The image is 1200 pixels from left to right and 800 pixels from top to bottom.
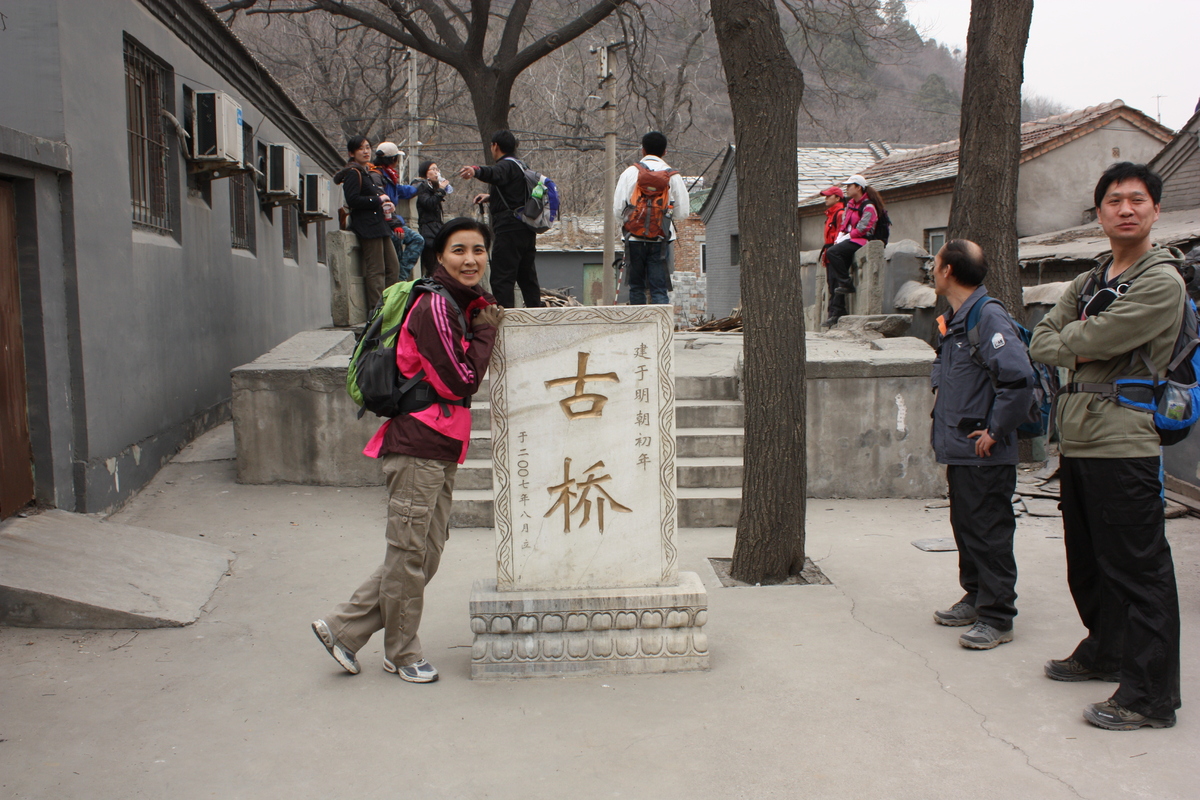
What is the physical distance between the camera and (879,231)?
1111 cm

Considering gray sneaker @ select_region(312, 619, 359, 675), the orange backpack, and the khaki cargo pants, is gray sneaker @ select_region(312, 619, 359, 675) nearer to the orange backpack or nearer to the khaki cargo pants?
the khaki cargo pants

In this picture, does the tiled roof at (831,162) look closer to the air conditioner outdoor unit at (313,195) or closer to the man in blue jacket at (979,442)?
the air conditioner outdoor unit at (313,195)

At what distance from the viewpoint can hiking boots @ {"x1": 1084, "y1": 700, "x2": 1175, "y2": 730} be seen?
3357 mm

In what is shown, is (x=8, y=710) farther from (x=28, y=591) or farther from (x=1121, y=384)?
(x=1121, y=384)

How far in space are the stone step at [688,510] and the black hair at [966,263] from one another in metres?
2.63

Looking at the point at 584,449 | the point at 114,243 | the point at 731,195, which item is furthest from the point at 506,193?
the point at 731,195

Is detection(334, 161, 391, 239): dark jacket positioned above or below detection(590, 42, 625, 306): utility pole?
below

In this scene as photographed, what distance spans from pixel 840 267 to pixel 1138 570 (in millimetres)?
7868

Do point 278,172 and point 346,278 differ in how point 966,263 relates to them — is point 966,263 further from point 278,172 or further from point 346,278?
point 278,172

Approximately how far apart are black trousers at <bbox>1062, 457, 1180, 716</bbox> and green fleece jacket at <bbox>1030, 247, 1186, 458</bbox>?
0.08m

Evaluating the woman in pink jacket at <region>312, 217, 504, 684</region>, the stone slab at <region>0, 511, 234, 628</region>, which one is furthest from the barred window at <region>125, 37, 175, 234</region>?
the woman in pink jacket at <region>312, 217, 504, 684</region>

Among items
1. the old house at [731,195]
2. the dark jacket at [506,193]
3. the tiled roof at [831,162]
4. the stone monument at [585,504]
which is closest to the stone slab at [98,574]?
the stone monument at [585,504]

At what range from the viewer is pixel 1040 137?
16.0m

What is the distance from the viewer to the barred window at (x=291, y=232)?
1404 centimetres
